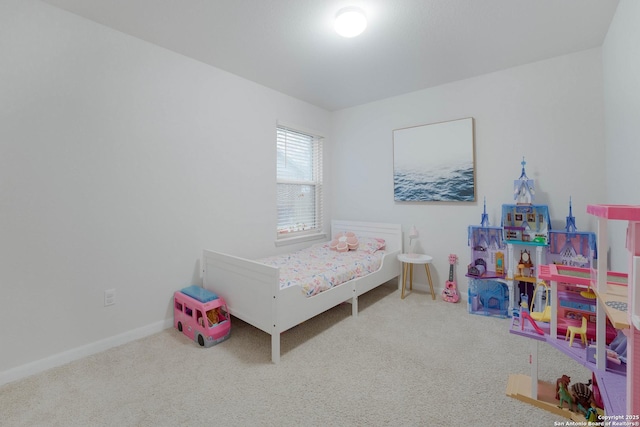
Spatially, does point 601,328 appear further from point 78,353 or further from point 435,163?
point 78,353

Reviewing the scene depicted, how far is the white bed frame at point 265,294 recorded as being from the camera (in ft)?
6.59

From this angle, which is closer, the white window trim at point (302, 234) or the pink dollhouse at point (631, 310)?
the pink dollhouse at point (631, 310)

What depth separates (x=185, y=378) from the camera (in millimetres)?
1819

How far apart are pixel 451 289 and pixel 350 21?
2782 millimetres

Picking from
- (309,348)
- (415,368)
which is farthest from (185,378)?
(415,368)

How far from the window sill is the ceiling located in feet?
6.18

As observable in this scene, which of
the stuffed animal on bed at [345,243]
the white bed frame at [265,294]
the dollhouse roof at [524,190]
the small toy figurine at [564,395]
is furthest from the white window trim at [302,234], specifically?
the small toy figurine at [564,395]

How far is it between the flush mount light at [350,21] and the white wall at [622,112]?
5.14ft

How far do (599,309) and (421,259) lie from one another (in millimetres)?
2023

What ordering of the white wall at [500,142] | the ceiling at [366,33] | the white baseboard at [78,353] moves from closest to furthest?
the white baseboard at [78,353], the ceiling at [366,33], the white wall at [500,142]

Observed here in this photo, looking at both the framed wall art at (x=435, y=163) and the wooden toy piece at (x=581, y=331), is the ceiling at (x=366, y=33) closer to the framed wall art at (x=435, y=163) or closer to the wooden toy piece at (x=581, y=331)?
the framed wall art at (x=435, y=163)

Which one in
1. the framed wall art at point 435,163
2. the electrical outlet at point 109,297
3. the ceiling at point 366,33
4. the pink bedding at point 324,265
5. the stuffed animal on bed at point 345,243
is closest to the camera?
the ceiling at point 366,33

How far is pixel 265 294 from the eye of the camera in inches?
81.4

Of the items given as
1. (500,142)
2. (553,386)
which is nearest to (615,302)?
(553,386)
